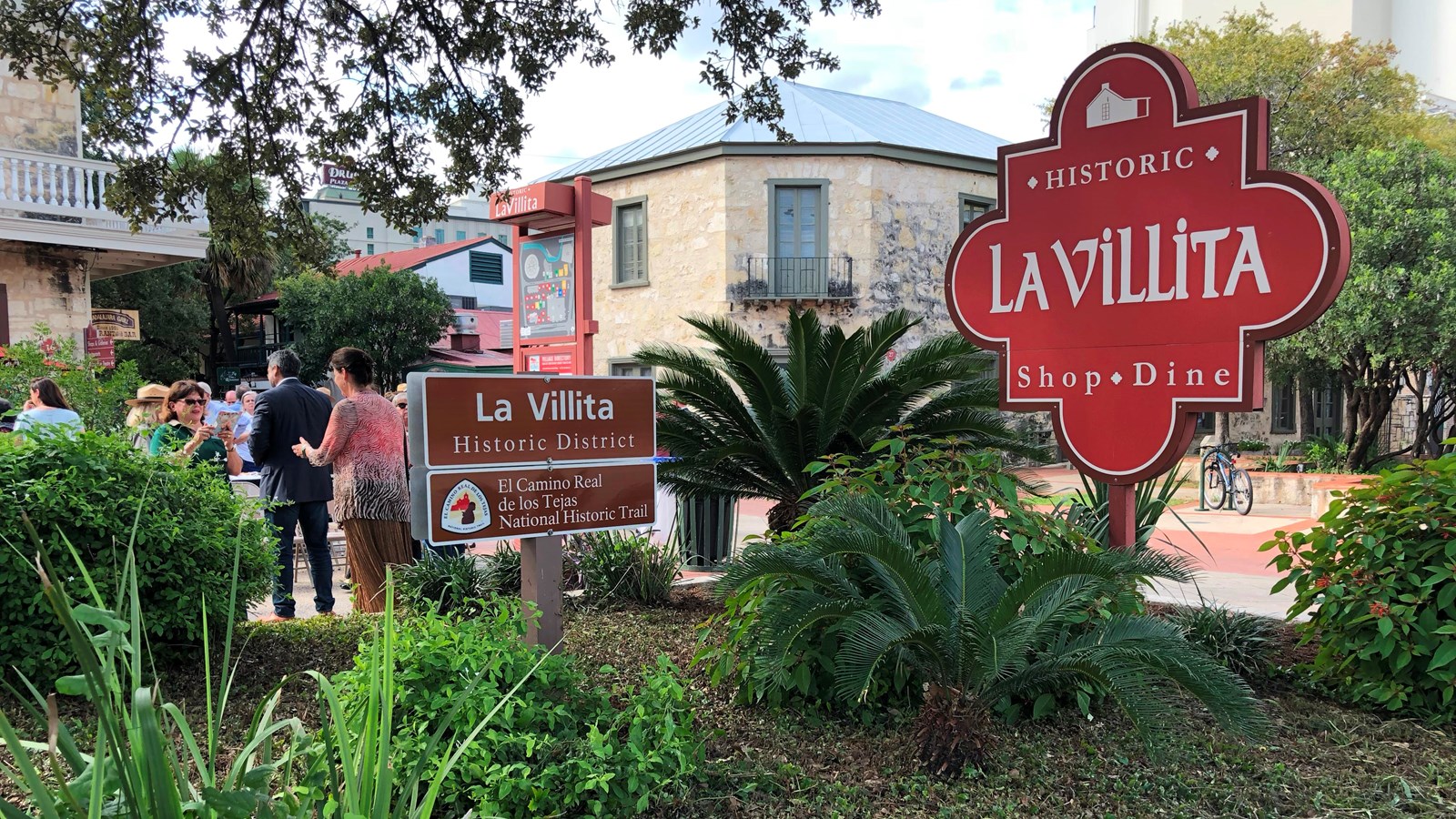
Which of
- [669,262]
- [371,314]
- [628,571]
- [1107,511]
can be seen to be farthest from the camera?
[371,314]

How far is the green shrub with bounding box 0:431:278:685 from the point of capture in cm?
384

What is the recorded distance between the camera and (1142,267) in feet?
14.1

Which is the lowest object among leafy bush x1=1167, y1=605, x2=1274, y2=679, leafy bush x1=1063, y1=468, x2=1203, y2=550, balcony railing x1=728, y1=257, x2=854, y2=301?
leafy bush x1=1167, y1=605, x2=1274, y2=679

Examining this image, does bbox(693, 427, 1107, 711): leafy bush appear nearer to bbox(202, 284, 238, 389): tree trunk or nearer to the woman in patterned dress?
the woman in patterned dress

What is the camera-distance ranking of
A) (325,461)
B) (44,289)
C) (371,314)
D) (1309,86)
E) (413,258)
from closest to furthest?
(325,461)
(44,289)
(1309,86)
(371,314)
(413,258)

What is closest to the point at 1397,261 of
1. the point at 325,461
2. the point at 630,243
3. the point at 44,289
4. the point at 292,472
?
the point at 630,243

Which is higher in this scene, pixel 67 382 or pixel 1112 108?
pixel 1112 108

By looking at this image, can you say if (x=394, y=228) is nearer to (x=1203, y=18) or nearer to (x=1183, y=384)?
(x=1183, y=384)

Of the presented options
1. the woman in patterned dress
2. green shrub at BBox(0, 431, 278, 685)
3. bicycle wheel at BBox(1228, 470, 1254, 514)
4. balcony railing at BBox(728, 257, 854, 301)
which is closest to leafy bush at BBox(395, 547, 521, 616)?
the woman in patterned dress

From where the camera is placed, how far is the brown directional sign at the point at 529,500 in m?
3.55

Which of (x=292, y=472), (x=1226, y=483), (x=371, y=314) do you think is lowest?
(x=1226, y=483)

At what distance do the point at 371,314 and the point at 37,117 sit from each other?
16208 mm

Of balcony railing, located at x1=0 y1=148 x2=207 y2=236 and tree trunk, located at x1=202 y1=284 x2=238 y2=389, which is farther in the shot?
tree trunk, located at x1=202 y1=284 x2=238 y2=389

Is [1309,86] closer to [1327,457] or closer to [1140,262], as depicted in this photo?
[1327,457]
